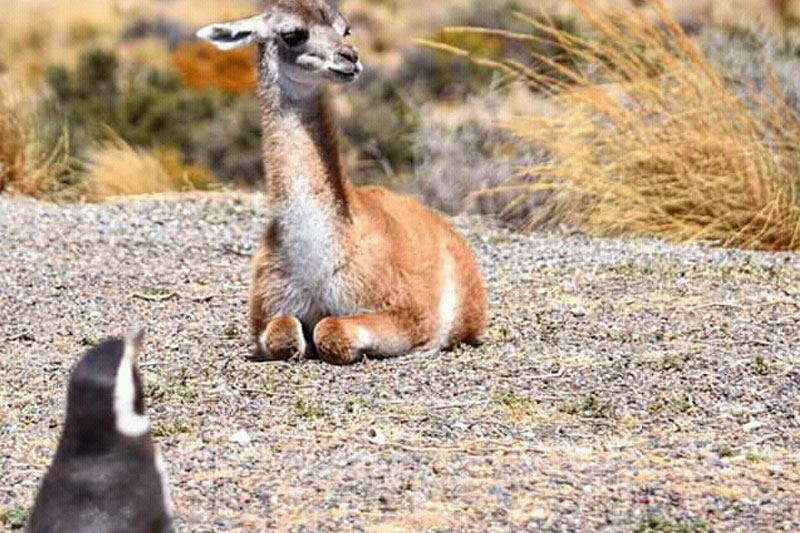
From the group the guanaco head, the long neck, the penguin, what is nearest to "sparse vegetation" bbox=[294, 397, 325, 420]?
the long neck

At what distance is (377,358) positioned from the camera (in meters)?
8.05

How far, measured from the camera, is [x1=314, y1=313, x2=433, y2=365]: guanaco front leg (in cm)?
778

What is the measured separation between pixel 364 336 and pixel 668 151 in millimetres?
5240

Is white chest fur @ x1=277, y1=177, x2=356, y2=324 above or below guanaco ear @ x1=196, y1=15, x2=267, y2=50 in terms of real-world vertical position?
below

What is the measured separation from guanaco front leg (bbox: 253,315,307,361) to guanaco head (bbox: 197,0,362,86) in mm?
1046

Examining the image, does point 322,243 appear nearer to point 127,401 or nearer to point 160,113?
point 127,401

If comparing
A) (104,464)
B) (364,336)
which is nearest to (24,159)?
(364,336)

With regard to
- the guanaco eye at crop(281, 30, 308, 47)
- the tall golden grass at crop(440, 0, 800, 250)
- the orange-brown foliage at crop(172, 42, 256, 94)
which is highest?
the guanaco eye at crop(281, 30, 308, 47)

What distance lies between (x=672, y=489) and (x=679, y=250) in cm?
574

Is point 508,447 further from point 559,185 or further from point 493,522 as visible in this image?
point 559,185

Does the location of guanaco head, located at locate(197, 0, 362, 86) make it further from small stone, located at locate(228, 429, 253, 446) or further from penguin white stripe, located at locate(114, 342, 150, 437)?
penguin white stripe, located at locate(114, 342, 150, 437)

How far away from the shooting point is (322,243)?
311 inches

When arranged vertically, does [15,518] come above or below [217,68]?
above

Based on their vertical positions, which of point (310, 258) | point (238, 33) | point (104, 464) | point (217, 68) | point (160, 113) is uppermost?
point (104, 464)
